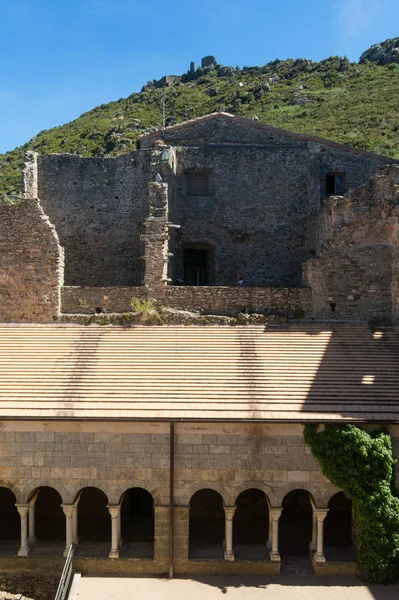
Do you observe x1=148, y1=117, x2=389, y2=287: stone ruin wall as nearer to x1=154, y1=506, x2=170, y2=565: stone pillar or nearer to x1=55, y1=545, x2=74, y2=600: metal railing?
x1=154, y1=506, x2=170, y2=565: stone pillar

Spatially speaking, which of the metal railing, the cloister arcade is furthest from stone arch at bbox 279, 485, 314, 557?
the metal railing

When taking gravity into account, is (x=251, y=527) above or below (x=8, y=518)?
below

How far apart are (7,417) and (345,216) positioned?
1291cm

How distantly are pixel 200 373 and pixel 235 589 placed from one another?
14.8 ft

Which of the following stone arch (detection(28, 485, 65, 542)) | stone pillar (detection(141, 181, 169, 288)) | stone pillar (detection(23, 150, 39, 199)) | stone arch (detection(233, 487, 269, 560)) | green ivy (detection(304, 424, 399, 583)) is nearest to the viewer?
green ivy (detection(304, 424, 399, 583))

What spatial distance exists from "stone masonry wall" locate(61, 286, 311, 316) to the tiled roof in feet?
11.1

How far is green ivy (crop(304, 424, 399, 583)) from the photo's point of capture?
1015 cm

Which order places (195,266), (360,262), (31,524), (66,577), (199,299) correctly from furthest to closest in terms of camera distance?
(195,266) < (199,299) < (360,262) < (31,524) < (66,577)

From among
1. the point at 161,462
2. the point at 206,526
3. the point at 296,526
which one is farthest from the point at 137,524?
the point at 296,526

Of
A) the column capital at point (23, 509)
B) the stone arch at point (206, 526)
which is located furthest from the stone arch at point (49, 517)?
the stone arch at point (206, 526)

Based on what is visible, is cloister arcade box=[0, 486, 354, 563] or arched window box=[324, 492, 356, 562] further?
arched window box=[324, 492, 356, 562]

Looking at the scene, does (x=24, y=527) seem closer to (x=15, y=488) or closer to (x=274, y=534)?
(x=15, y=488)

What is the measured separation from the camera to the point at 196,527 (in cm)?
1246

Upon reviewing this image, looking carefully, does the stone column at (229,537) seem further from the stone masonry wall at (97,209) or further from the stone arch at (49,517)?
the stone masonry wall at (97,209)
